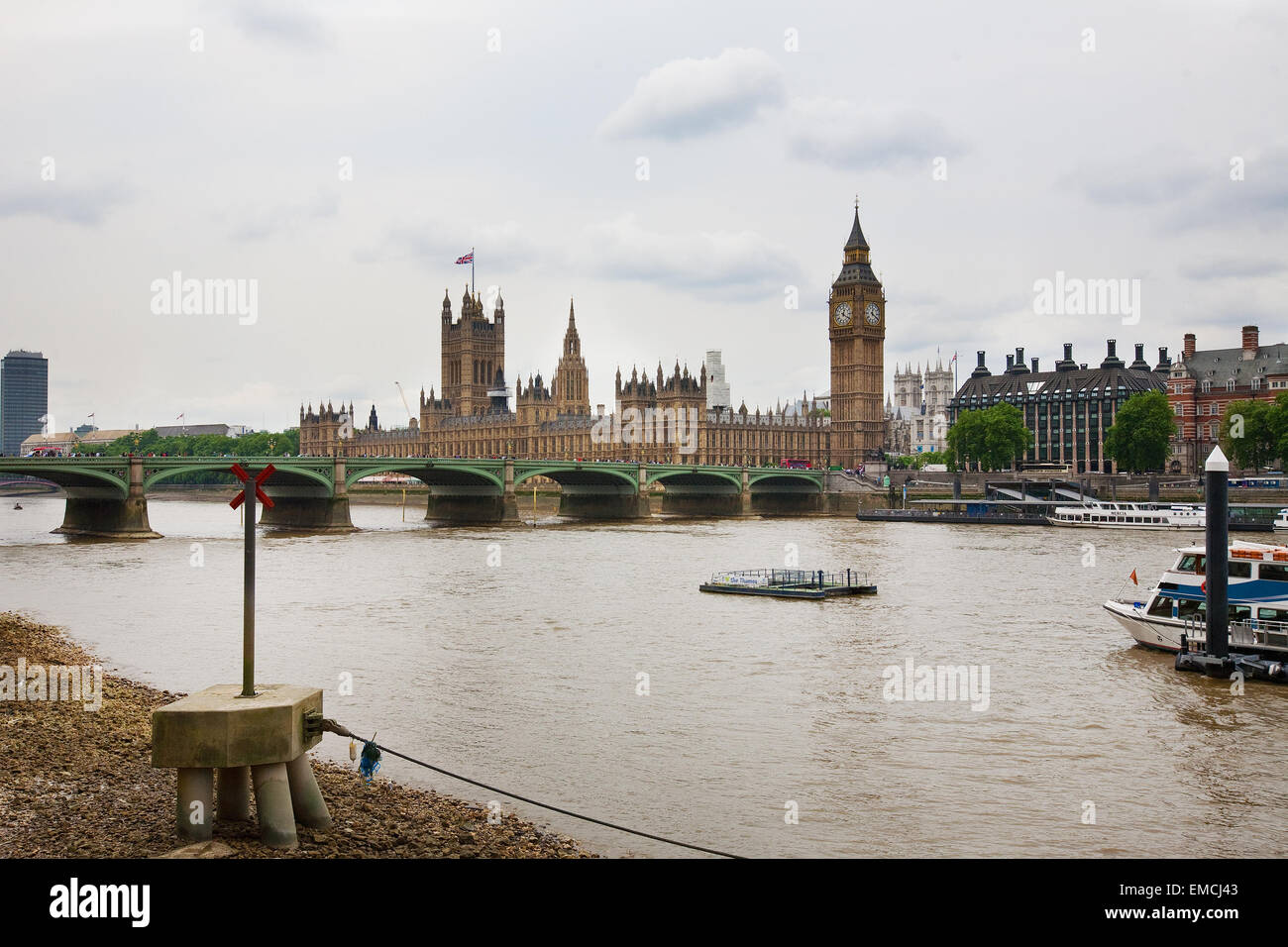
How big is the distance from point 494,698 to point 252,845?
8491 millimetres

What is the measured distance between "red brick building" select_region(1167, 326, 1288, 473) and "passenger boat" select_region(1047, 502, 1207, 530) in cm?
2370

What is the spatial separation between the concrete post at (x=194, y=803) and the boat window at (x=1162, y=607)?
19.2 meters

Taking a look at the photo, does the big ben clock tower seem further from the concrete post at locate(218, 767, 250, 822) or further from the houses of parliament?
the concrete post at locate(218, 767, 250, 822)

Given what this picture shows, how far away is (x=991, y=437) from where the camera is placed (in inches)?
3784

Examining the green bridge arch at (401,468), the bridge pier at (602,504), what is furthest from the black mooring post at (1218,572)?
the bridge pier at (602,504)

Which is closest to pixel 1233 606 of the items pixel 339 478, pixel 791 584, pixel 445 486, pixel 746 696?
pixel 746 696

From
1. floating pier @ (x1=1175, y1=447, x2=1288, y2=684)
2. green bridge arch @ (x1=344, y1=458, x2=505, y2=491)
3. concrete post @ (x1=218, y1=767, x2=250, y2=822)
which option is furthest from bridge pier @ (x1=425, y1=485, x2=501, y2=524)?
concrete post @ (x1=218, y1=767, x2=250, y2=822)

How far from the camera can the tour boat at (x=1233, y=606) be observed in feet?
68.3

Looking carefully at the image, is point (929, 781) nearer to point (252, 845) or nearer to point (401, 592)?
point (252, 845)

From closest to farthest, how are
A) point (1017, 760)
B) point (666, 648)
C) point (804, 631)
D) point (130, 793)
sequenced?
point (130, 793) → point (1017, 760) → point (666, 648) → point (804, 631)

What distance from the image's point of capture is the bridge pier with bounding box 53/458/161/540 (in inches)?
2117

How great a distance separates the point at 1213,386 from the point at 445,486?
65.4 m
